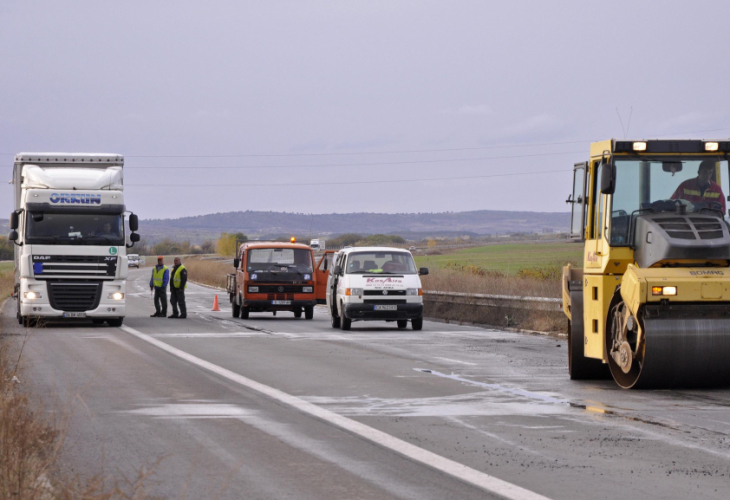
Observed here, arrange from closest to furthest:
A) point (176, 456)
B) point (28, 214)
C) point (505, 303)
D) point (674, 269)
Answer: point (176, 456)
point (674, 269)
point (28, 214)
point (505, 303)

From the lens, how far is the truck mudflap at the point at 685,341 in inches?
475

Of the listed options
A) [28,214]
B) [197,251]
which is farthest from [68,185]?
[197,251]

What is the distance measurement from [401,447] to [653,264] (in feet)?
16.5

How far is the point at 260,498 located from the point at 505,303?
20.9 metres

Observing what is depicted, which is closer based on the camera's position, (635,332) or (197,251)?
(635,332)

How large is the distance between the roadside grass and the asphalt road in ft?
0.85

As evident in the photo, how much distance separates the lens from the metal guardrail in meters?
24.8

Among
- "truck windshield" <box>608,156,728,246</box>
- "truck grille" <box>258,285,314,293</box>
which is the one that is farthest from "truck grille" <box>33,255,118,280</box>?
"truck windshield" <box>608,156,728,246</box>

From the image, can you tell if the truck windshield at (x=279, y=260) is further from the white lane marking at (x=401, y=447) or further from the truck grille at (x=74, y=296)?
the white lane marking at (x=401, y=447)

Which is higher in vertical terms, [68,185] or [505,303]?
[68,185]

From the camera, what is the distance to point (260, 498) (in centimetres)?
684

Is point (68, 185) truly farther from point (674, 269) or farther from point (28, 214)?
point (674, 269)

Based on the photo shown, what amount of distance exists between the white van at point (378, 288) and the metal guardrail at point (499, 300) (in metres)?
2.47

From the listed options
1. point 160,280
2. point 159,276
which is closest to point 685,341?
point 159,276
